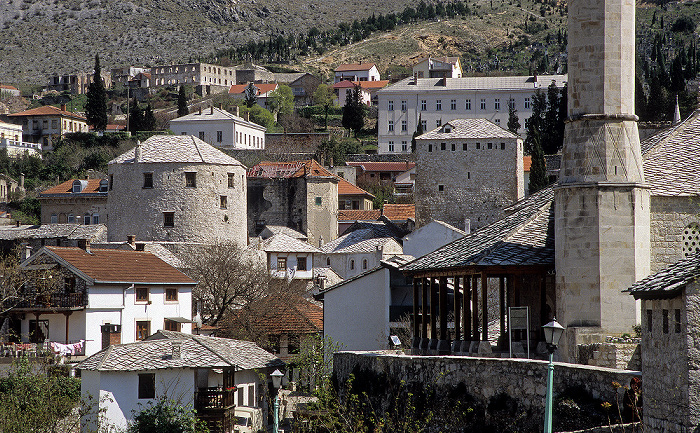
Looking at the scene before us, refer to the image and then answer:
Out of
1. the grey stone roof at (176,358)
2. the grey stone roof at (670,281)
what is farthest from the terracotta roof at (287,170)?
the grey stone roof at (670,281)

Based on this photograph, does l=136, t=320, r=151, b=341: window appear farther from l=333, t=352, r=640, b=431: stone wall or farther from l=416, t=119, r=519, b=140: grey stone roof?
l=416, t=119, r=519, b=140: grey stone roof

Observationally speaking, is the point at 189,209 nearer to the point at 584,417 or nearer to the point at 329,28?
the point at 584,417

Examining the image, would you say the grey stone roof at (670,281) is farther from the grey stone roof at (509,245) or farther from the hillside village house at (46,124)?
the hillside village house at (46,124)

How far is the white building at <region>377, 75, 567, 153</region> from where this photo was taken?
101 meters

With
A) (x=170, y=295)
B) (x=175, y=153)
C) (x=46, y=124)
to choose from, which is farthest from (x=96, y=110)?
(x=170, y=295)

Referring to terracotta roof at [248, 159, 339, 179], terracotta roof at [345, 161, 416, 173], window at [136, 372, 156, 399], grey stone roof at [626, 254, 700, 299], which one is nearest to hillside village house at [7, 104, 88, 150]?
terracotta roof at [345, 161, 416, 173]

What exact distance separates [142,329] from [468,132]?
2625 centimetres

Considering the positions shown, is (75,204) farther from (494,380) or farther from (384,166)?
(494,380)

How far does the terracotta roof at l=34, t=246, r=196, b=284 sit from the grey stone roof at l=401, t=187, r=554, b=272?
20460mm

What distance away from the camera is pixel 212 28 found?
650ft

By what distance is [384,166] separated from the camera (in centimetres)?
9338

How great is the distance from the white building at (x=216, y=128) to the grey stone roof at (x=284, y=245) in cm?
3109

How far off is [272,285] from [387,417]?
33556 millimetres

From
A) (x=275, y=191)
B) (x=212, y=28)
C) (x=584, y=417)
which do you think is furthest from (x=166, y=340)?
(x=212, y=28)
